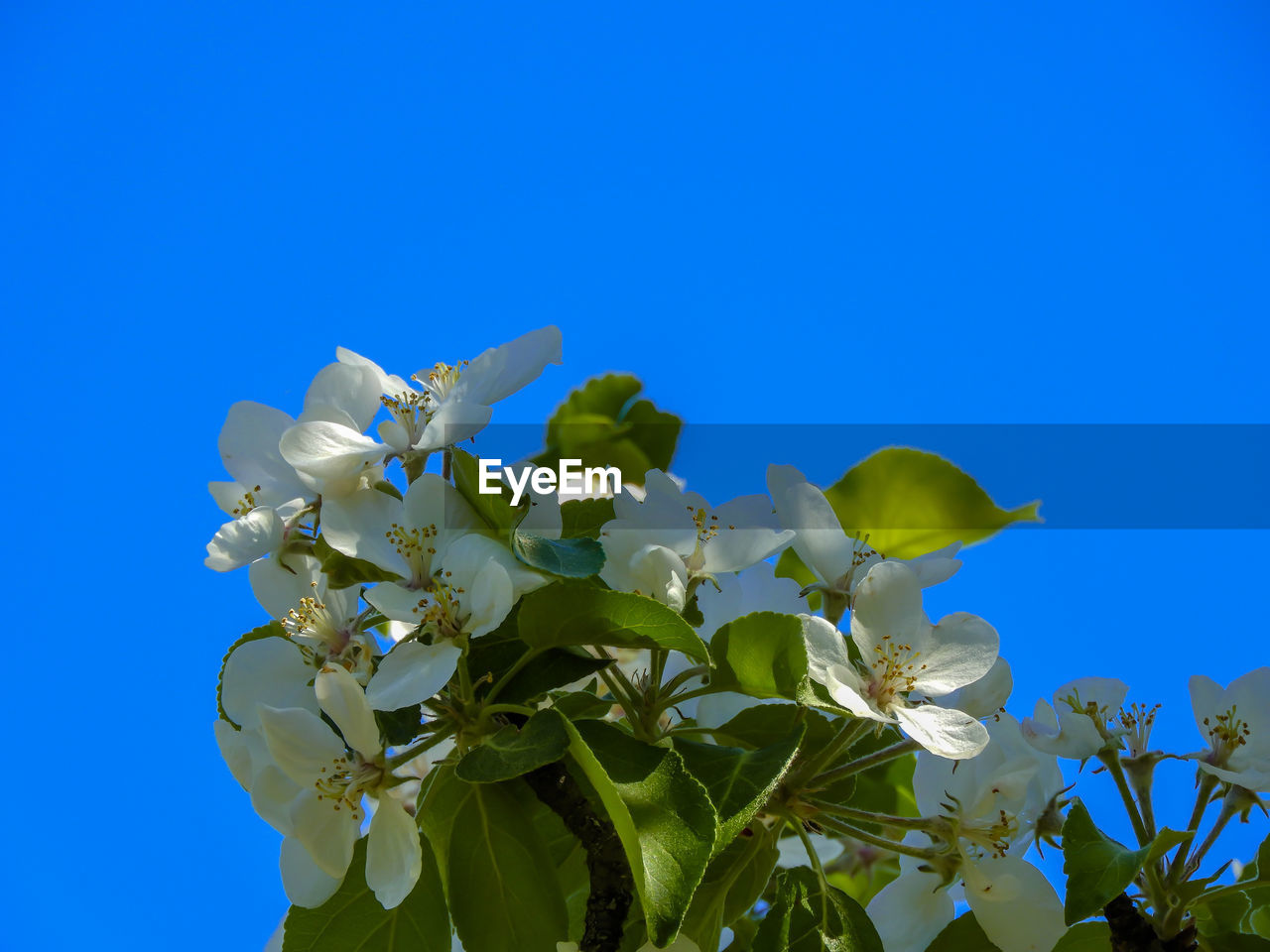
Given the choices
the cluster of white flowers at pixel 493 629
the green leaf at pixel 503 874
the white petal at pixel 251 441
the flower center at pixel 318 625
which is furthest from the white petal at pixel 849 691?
the white petal at pixel 251 441

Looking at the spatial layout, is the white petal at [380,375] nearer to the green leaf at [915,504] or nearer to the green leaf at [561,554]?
the green leaf at [561,554]

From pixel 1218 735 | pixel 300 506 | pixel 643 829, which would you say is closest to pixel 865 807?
pixel 1218 735

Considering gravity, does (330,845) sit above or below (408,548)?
below

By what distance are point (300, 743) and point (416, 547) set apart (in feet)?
0.43

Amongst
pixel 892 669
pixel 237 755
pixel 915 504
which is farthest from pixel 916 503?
pixel 237 755

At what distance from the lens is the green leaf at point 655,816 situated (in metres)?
0.59

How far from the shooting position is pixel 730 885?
0.75 m

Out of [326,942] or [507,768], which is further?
[326,942]

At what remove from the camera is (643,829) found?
62 cm

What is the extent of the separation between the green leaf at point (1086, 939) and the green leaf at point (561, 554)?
1.39 ft

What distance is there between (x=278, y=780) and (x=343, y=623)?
113 mm

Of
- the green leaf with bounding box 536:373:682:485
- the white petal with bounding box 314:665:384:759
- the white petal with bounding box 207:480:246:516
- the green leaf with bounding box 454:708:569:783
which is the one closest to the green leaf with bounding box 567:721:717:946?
the green leaf with bounding box 454:708:569:783

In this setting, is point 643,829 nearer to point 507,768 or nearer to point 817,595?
point 507,768

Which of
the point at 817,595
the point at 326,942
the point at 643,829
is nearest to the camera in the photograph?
the point at 643,829
